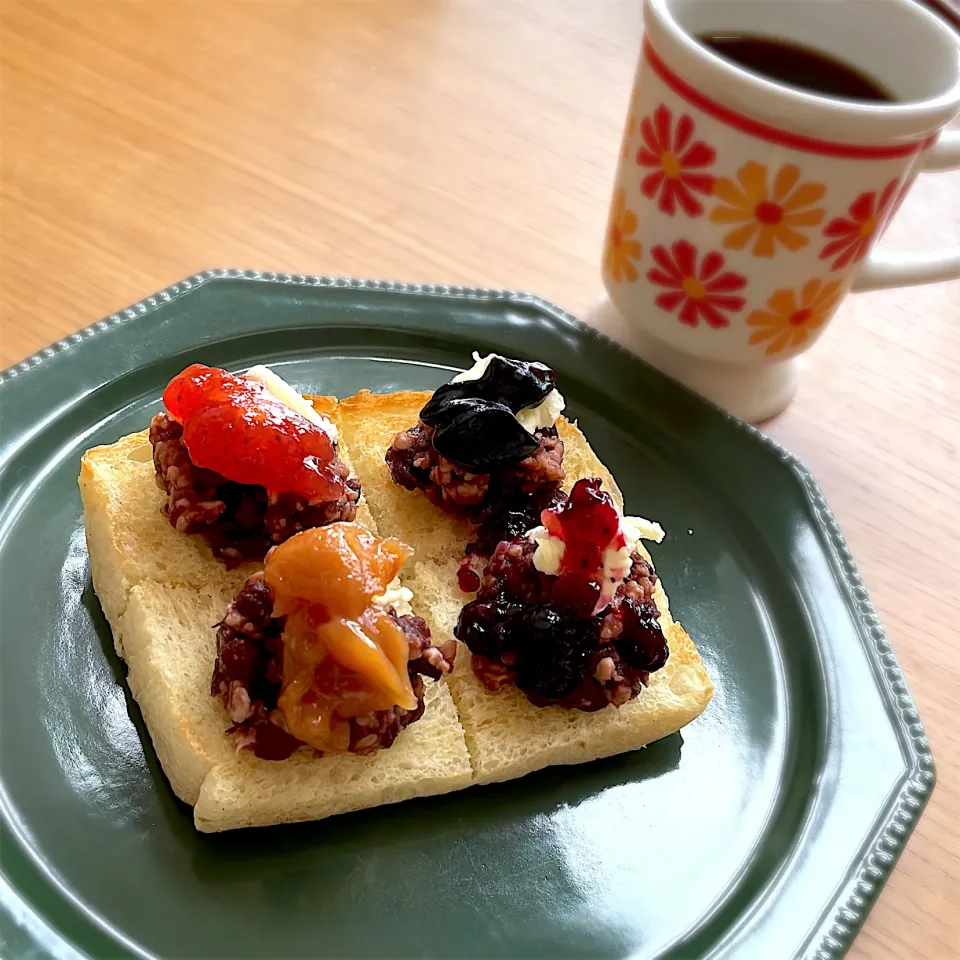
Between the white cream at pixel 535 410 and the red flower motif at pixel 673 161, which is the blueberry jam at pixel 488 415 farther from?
the red flower motif at pixel 673 161

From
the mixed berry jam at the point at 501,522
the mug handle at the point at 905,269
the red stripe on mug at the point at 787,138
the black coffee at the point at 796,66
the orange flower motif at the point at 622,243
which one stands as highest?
the black coffee at the point at 796,66

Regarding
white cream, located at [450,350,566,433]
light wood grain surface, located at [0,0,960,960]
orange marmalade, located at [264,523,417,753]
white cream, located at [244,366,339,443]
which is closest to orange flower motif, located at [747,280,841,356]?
light wood grain surface, located at [0,0,960,960]

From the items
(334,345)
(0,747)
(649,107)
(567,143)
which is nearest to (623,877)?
(0,747)

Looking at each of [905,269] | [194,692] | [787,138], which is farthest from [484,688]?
[905,269]

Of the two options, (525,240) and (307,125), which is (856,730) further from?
(307,125)

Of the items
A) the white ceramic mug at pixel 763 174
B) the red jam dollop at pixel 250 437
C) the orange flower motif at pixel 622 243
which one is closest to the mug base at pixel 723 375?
the white ceramic mug at pixel 763 174
